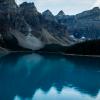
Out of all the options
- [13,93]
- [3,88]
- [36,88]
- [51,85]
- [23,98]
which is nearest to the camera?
[23,98]

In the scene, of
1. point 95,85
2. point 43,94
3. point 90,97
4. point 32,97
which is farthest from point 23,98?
point 95,85

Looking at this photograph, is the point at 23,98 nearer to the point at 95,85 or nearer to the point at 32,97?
the point at 32,97

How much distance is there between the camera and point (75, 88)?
206 feet

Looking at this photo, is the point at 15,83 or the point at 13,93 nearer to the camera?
the point at 13,93

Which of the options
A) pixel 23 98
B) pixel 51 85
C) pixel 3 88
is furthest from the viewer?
pixel 51 85

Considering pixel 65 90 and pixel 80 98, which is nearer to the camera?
pixel 80 98

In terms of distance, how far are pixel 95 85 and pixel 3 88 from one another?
72.8 feet

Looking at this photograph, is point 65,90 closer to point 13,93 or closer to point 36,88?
point 36,88

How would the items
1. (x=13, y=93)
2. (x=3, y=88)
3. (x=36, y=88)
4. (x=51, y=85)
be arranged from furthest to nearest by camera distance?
(x=51, y=85), (x=36, y=88), (x=3, y=88), (x=13, y=93)

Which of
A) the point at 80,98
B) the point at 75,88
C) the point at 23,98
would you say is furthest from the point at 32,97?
the point at 75,88

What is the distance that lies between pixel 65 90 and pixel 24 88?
7965 millimetres

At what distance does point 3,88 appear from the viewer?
186 ft

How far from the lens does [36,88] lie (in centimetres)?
6231

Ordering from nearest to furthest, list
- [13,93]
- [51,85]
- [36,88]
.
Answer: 1. [13,93]
2. [36,88]
3. [51,85]
